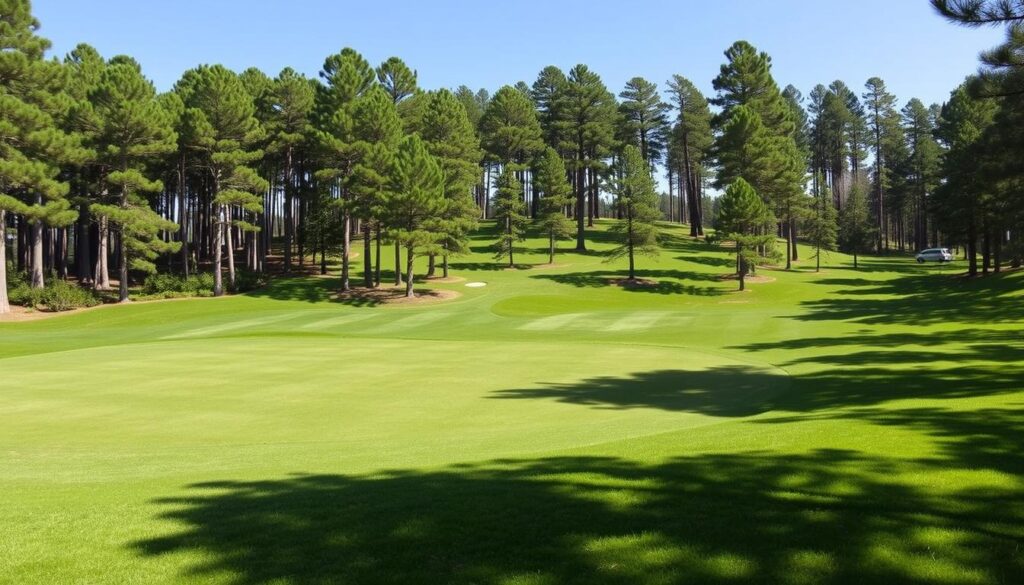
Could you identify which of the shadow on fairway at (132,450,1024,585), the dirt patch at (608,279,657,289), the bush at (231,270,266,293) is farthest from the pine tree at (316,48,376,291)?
the shadow on fairway at (132,450,1024,585)

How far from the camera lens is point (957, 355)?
778 inches

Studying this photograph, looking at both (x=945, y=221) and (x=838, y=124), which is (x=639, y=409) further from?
(x=838, y=124)

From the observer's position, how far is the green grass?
197 inches

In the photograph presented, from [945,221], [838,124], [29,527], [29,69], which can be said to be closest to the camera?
[29,527]

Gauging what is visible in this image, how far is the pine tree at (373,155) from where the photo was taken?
52.1 m

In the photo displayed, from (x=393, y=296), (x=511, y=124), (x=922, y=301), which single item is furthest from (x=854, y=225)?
(x=393, y=296)

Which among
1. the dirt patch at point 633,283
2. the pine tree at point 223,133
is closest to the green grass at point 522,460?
the pine tree at point 223,133

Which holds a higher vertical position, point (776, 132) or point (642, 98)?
point (642, 98)

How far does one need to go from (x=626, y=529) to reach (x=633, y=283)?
177 feet

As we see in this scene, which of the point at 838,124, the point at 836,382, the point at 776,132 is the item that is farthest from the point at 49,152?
the point at 838,124

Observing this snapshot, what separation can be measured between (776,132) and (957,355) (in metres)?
57.0

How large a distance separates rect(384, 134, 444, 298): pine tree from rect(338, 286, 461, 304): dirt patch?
95 cm

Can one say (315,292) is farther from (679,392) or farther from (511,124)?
(511,124)

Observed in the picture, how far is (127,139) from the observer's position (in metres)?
48.3
